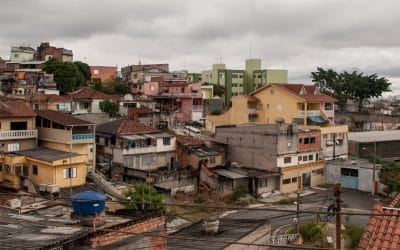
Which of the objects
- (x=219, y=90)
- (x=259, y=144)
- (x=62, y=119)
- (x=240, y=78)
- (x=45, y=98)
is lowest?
(x=259, y=144)

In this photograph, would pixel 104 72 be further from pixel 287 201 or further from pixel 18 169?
pixel 287 201

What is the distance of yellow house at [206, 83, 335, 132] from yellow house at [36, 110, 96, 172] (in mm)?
19201

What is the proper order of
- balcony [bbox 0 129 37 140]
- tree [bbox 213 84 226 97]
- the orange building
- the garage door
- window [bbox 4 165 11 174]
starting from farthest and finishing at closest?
the orange building
tree [bbox 213 84 226 97]
the garage door
balcony [bbox 0 129 37 140]
window [bbox 4 165 11 174]

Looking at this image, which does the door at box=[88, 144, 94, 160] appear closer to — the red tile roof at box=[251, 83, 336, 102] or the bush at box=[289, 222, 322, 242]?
the bush at box=[289, 222, 322, 242]

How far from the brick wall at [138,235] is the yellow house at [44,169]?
53.2ft

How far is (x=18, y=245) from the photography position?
1046cm

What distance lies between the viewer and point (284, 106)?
153 feet

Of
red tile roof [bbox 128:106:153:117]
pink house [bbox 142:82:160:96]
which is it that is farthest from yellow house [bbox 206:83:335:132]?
pink house [bbox 142:82:160:96]

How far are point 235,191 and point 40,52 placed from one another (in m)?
47.1

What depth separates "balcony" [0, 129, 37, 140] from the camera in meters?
31.0

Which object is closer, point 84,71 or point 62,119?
point 62,119

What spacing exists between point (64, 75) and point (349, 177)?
32865 mm

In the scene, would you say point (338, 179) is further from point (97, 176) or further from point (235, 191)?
point (97, 176)

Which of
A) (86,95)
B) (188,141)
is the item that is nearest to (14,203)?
(188,141)
